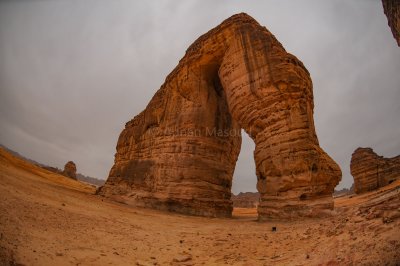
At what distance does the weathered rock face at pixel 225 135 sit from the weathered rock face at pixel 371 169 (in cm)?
2388

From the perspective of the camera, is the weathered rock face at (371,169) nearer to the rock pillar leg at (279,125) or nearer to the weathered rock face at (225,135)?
the weathered rock face at (225,135)

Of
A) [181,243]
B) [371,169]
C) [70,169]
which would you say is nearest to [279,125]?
[181,243]

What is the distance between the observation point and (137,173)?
15.8 meters

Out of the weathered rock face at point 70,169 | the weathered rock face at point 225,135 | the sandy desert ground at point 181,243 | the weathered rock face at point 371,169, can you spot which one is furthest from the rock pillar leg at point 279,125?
the weathered rock face at point 70,169

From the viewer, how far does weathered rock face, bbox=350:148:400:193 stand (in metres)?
30.1

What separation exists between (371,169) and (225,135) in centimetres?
2538

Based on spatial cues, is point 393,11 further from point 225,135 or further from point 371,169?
point 371,169

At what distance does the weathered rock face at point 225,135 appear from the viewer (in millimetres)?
9922

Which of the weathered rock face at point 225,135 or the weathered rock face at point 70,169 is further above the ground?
the weathered rock face at point 225,135

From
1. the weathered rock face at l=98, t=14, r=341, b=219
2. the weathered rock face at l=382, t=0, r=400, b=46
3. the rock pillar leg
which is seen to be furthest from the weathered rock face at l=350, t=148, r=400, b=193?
the weathered rock face at l=382, t=0, r=400, b=46

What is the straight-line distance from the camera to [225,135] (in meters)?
16.0

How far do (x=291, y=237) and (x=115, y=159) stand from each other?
56.3 feet

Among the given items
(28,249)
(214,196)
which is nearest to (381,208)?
(28,249)

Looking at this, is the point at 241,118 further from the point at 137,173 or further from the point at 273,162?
the point at 137,173
